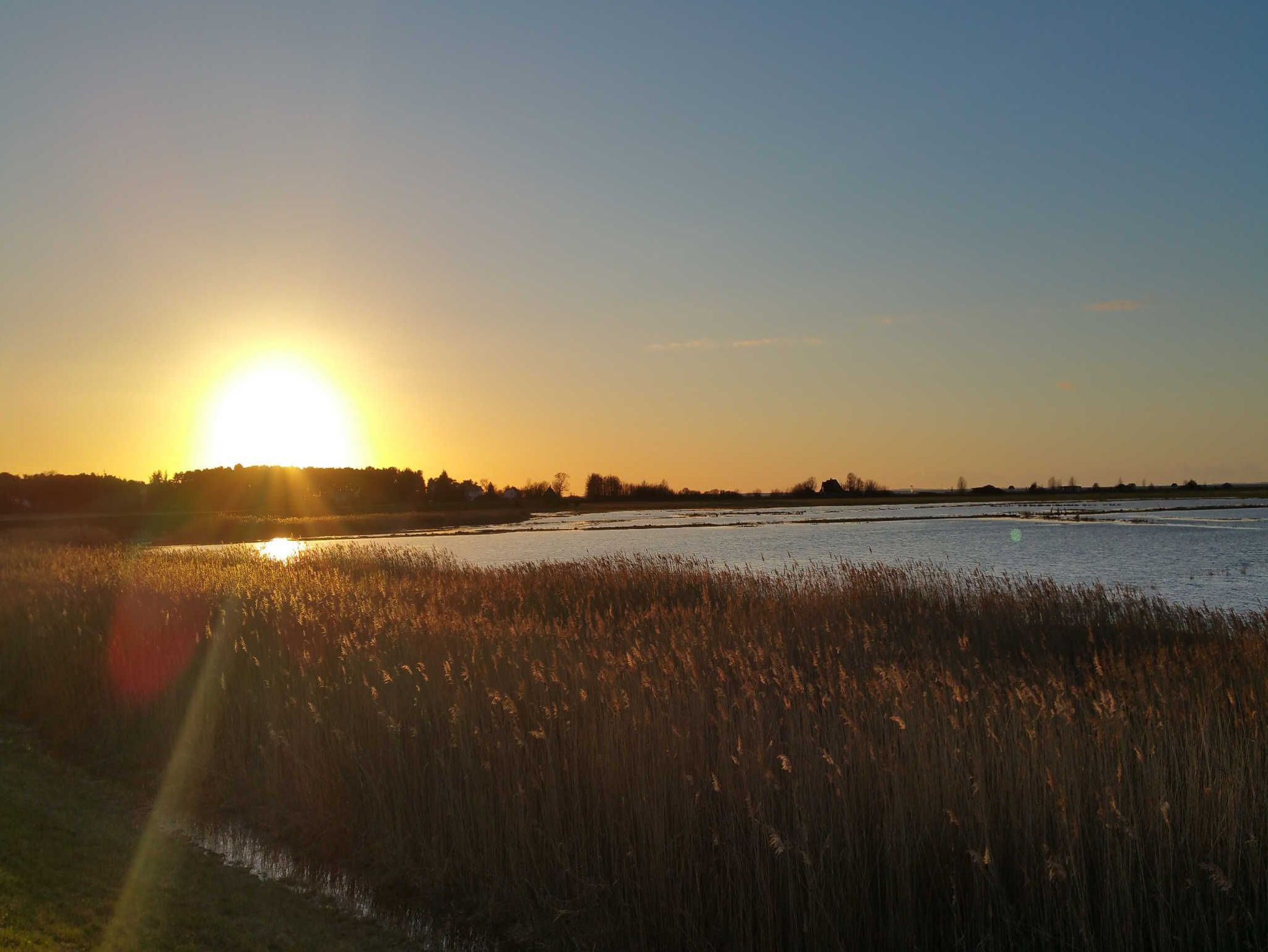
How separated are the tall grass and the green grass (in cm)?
65

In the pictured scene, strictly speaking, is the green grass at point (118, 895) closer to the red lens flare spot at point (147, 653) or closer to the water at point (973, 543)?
the red lens flare spot at point (147, 653)

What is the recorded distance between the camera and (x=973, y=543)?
45.6 meters

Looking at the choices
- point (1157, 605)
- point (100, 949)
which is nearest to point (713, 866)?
point (100, 949)

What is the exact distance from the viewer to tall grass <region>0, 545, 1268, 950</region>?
5.10 m

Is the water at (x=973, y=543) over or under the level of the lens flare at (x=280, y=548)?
under

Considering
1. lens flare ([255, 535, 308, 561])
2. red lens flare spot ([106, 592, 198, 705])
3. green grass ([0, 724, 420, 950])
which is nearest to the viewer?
green grass ([0, 724, 420, 950])

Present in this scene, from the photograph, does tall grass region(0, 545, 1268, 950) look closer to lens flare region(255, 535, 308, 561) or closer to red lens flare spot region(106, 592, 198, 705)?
red lens flare spot region(106, 592, 198, 705)

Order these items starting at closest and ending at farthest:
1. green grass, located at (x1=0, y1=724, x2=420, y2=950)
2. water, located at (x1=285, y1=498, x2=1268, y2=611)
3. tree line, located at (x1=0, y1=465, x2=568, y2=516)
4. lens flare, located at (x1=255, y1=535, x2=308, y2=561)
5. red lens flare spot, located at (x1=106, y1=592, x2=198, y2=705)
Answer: green grass, located at (x1=0, y1=724, x2=420, y2=950) < red lens flare spot, located at (x1=106, y1=592, x2=198, y2=705) < water, located at (x1=285, y1=498, x2=1268, y2=611) < lens flare, located at (x1=255, y1=535, x2=308, y2=561) < tree line, located at (x1=0, y1=465, x2=568, y2=516)

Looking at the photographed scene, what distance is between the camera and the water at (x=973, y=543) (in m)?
27.6

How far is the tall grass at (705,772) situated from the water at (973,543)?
12.1 metres

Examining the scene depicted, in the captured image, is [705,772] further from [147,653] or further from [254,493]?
[254,493]

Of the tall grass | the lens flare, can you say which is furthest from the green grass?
the lens flare

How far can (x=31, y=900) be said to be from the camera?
5.21 meters

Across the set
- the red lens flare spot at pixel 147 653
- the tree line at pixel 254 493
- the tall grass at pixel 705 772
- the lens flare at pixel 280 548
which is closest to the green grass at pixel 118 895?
the tall grass at pixel 705 772
